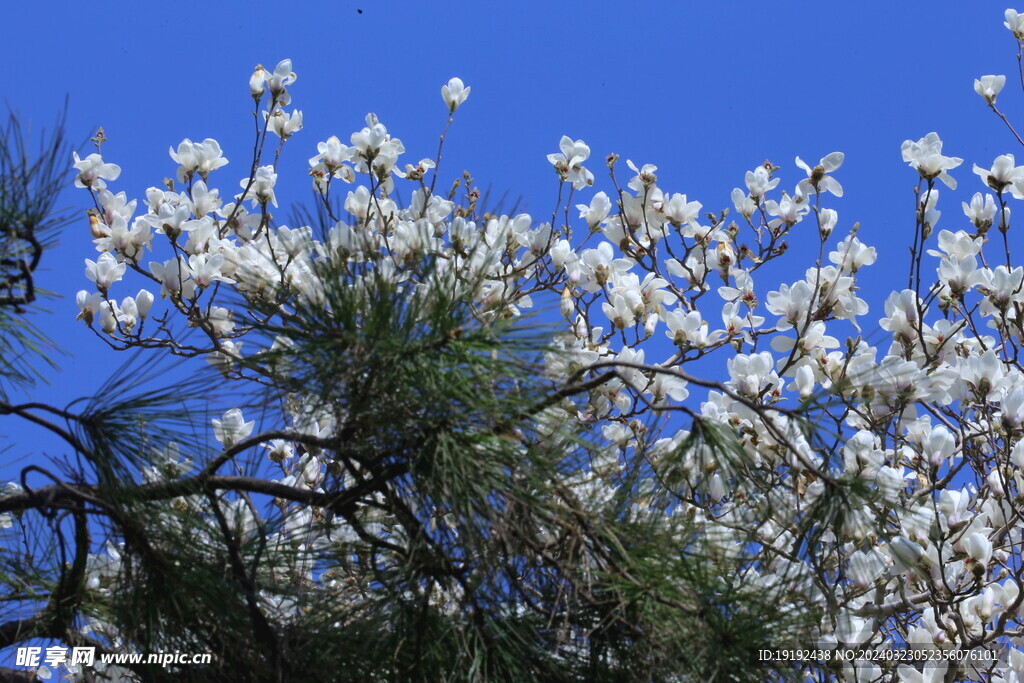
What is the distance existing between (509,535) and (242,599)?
35 centimetres

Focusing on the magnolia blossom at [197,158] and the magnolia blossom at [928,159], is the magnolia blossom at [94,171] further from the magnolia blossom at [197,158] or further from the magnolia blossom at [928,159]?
the magnolia blossom at [928,159]

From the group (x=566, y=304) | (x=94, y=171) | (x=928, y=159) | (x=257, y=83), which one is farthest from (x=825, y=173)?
(x=94, y=171)

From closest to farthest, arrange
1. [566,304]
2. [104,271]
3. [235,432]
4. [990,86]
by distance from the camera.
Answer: [235,432], [104,271], [566,304], [990,86]

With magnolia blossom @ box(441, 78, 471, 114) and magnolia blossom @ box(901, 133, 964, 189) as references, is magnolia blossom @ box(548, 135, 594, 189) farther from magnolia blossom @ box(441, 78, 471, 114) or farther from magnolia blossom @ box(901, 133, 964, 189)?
magnolia blossom @ box(901, 133, 964, 189)

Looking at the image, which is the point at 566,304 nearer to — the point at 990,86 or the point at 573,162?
the point at 573,162

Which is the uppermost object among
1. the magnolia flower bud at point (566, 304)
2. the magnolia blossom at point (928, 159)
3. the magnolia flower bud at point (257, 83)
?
the magnolia flower bud at point (257, 83)

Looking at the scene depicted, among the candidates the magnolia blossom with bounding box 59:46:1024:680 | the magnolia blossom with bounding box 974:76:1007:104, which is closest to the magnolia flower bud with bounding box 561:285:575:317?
the magnolia blossom with bounding box 59:46:1024:680

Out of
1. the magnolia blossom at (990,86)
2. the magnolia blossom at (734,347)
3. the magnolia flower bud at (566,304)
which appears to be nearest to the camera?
the magnolia blossom at (734,347)

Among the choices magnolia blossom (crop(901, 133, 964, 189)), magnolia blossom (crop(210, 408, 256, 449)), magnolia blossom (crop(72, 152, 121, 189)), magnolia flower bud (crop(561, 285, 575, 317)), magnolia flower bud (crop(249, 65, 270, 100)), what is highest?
magnolia flower bud (crop(249, 65, 270, 100))

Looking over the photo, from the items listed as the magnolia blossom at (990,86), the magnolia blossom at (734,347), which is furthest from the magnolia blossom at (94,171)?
the magnolia blossom at (990,86)

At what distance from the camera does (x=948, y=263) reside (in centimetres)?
264

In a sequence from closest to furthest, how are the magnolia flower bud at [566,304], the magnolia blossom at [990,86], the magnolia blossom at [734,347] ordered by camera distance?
the magnolia blossom at [734,347] < the magnolia flower bud at [566,304] < the magnolia blossom at [990,86]

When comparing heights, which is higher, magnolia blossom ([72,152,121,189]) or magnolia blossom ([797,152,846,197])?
magnolia blossom ([72,152,121,189])

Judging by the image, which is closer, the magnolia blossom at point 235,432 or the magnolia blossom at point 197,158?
the magnolia blossom at point 235,432
